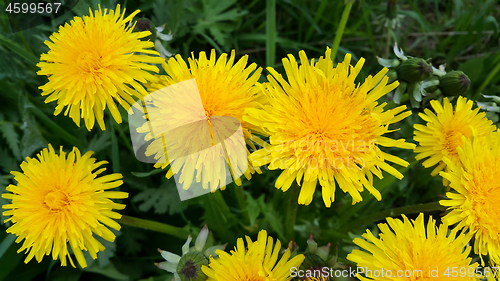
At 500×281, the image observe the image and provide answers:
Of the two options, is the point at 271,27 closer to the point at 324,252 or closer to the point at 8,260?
the point at 324,252

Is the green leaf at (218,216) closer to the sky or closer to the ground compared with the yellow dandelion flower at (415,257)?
closer to the sky

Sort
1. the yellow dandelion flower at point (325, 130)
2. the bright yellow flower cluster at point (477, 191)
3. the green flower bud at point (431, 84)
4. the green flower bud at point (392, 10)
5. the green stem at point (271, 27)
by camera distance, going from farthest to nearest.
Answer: the green flower bud at point (392, 10) < the green stem at point (271, 27) < the green flower bud at point (431, 84) < the bright yellow flower cluster at point (477, 191) < the yellow dandelion flower at point (325, 130)

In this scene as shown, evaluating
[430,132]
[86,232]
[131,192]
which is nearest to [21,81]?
[131,192]

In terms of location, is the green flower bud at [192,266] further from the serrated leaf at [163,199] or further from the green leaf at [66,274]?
the green leaf at [66,274]

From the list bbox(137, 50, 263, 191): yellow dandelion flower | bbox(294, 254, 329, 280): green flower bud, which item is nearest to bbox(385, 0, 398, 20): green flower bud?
bbox(137, 50, 263, 191): yellow dandelion flower

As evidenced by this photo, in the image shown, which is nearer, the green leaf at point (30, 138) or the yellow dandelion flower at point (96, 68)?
the yellow dandelion flower at point (96, 68)

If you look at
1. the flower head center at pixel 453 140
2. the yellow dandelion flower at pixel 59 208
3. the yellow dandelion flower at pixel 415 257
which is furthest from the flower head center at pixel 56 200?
the flower head center at pixel 453 140
